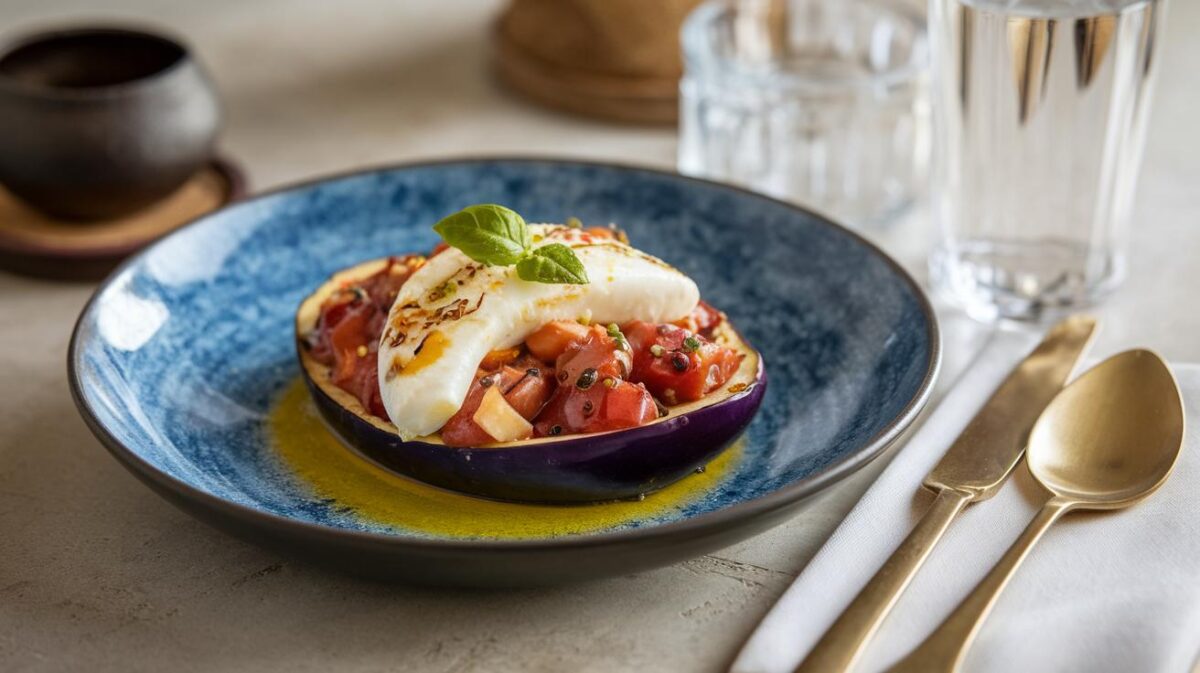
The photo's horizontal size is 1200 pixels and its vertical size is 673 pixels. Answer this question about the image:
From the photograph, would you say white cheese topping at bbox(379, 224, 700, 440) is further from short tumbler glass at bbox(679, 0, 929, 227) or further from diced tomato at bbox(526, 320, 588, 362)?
short tumbler glass at bbox(679, 0, 929, 227)

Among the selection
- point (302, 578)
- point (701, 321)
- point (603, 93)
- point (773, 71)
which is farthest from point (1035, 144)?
point (302, 578)

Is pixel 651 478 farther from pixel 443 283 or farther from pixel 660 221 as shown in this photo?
pixel 660 221

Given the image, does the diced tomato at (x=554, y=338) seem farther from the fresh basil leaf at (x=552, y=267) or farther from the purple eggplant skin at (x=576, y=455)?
the purple eggplant skin at (x=576, y=455)

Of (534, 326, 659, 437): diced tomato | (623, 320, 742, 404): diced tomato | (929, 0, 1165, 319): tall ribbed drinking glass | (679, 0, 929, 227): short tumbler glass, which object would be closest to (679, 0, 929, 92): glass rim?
(679, 0, 929, 227): short tumbler glass

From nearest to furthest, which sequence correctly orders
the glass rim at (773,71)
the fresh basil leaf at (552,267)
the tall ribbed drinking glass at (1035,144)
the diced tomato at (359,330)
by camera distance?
1. the fresh basil leaf at (552,267)
2. the diced tomato at (359,330)
3. the tall ribbed drinking glass at (1035,144)
4. the glass rim at (773,71)

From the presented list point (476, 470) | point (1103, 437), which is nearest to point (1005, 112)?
point (1103, 437)

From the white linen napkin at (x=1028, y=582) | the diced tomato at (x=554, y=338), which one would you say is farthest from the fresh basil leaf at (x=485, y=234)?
the white linen napkin at (x=1028, y=582)

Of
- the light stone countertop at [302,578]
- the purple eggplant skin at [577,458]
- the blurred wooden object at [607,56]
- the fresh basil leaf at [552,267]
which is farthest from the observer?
the blurred wooden object at [607,56]

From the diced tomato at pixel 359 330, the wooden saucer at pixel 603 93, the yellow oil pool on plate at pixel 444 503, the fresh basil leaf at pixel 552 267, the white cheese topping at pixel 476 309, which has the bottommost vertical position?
the wooden saucer at pixel 603 93
